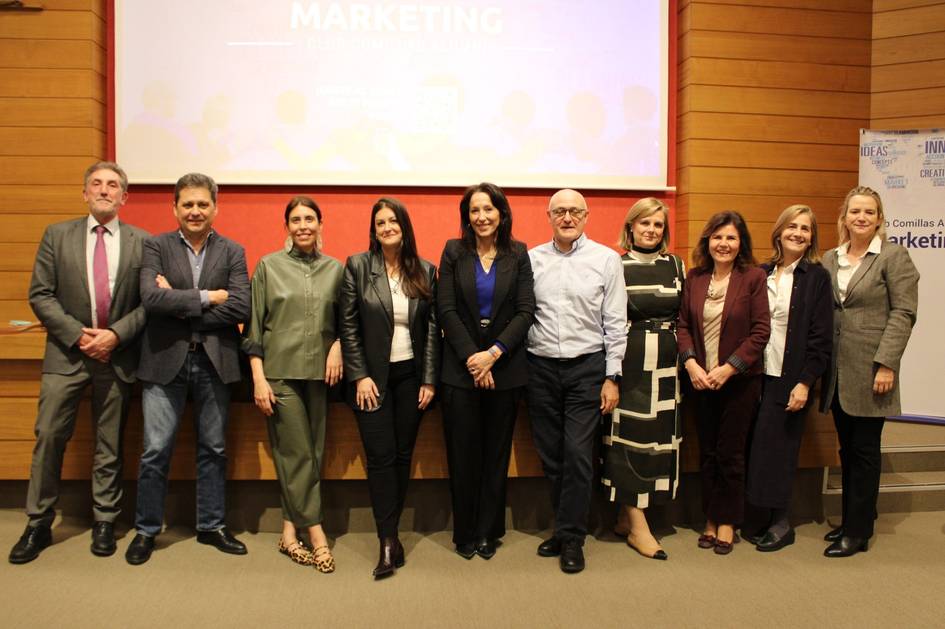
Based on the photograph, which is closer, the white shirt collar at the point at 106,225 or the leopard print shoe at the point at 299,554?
the leopard print shoe at the point at 299,554

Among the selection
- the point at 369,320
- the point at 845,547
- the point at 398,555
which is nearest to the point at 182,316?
the point at 369,320

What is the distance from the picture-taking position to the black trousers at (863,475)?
9.12ft

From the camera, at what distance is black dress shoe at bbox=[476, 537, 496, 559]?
8.75ft

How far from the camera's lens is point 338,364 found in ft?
8.55

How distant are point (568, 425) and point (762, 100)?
293 centimetres

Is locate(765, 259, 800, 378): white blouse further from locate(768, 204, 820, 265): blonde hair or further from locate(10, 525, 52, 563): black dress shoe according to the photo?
locate(10, 525, 52, 563): black dress shoe

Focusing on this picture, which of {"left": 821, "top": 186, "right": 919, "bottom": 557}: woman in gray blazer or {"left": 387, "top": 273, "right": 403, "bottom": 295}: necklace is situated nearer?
{"left": 387, "top": 273, "right": 403, "bottom": 295}: necklace

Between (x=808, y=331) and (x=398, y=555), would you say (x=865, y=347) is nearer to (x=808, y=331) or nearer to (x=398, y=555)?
(x=808, y=331)

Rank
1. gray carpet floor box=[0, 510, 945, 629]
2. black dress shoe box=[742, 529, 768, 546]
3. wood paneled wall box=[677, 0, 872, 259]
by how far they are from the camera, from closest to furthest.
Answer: gray carpet floor box=[0, 510, 945, 629] → black dress shoe box=[742, 529, 768, 546] → wood paneled wall box=[677, 0, 872, 259]

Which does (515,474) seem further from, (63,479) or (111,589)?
(63,479)

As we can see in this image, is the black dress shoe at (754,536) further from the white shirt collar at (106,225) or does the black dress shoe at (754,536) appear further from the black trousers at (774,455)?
the white shirt collar at (106,225)

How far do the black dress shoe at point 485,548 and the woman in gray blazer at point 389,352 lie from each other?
33 cm

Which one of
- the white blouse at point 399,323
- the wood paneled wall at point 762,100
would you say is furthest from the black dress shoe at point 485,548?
the wood paneled wall at point 762,100

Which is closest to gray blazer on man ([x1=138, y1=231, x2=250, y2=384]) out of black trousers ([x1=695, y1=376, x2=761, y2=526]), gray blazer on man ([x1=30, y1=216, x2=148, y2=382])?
gray blazer on man ([x1=30, y1=216, x2=148, y2=382])
